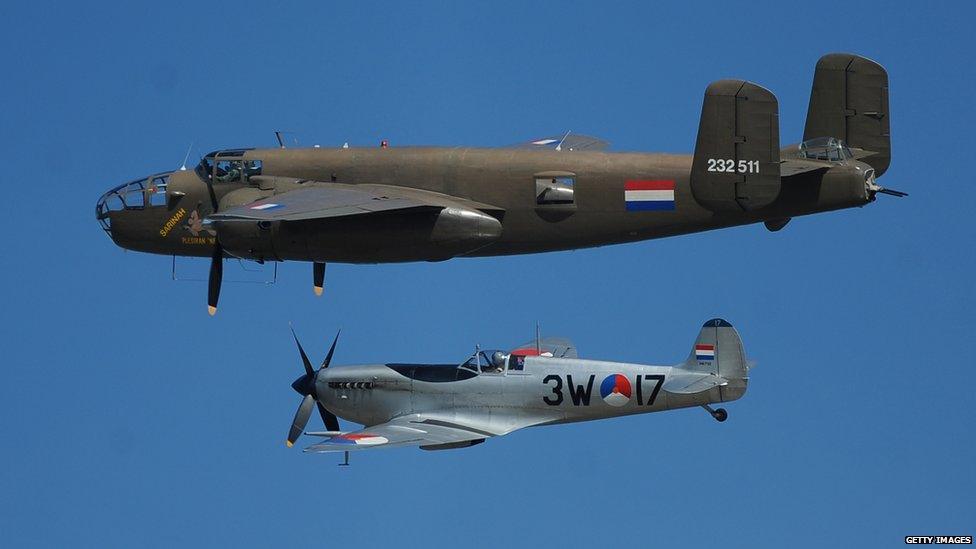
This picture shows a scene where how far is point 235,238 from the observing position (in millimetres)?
53656

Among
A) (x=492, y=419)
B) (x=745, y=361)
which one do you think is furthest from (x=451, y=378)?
(x=745, y=361)

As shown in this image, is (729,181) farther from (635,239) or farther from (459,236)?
(459,236)

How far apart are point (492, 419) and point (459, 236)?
1123 cm

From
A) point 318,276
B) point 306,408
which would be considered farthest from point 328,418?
point 318,276

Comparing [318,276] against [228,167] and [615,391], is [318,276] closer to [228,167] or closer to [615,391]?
[228,167]

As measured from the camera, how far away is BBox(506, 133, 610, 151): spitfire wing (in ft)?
185

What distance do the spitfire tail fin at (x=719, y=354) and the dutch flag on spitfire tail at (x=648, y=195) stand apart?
10352 millimetres

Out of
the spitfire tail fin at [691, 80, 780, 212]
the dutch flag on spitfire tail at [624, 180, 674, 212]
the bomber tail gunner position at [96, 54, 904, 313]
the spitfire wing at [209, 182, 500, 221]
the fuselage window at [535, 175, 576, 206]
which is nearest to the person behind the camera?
the spitfire tail fin at [691, 80, 780, 212]

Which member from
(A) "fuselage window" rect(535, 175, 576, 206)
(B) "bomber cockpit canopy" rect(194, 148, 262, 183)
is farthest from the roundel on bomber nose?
(B) "bomber cockpit canopy" rect(194, 148, 262, 183)

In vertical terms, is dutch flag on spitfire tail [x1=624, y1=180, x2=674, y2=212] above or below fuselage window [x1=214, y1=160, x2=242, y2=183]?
below

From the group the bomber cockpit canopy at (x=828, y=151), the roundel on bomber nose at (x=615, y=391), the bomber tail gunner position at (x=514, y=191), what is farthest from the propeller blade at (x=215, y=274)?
the bomber cockpit canopy at (x=828, y=151)

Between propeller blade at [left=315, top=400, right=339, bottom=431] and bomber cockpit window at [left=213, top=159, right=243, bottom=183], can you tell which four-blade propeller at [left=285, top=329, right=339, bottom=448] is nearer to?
propeller blade at [left=315, top=400, right=339, bottom=431]

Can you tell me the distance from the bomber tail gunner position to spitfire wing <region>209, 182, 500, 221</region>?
0.20 ft

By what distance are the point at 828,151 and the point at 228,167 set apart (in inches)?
658
